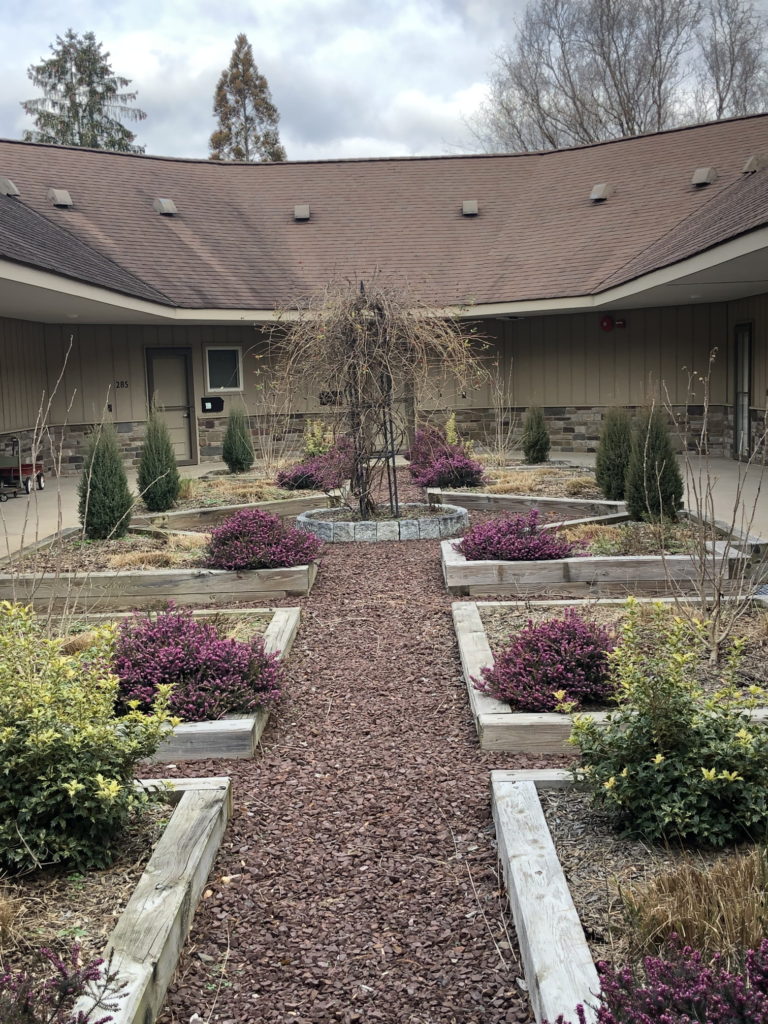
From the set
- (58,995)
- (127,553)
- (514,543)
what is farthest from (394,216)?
(58,995)

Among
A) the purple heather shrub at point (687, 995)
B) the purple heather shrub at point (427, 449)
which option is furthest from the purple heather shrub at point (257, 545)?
the purple heather shrub at point (687, 995)

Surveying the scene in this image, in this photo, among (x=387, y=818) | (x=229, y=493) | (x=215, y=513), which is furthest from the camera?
(x=229, y=493)

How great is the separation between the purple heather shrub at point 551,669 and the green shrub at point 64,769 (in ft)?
6.10

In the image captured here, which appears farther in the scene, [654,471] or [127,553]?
[654,471]

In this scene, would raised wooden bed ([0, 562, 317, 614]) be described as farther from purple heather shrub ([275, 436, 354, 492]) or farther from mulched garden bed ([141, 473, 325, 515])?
mulched garden bed ([141, 473, 325, 515])

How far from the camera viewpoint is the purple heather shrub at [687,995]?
209cm

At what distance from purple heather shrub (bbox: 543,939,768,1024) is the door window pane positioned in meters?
17.0

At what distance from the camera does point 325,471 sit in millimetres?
10914

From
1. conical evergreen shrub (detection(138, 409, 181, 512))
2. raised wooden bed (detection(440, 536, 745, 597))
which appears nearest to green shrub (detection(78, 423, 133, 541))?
conical evergreen shrub (detection(138, 409, 181, 512))

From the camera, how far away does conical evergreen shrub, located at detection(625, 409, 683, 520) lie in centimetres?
903

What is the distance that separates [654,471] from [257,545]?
3.68 metres

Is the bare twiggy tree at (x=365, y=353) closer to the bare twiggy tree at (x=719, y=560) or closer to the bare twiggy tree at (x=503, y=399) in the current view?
the bare twiggy tree at (x=719, y=560)

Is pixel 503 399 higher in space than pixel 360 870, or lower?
higher

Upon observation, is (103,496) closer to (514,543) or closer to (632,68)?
(514,543)
